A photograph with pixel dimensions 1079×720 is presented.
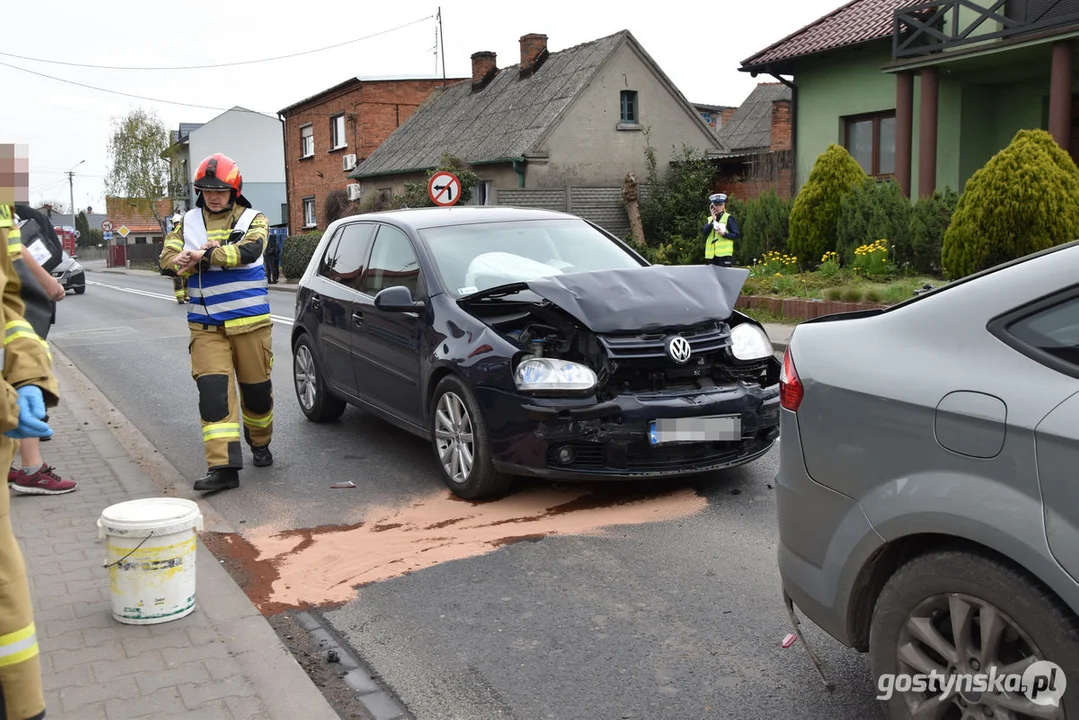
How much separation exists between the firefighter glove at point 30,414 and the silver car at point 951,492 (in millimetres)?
2236

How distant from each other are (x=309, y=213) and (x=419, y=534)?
38432 mm

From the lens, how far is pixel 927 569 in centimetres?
281

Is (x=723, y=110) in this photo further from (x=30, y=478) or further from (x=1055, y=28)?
(x=30, y=478)

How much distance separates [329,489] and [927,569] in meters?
4.41

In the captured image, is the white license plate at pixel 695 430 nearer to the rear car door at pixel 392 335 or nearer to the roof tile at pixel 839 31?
the rear car door at pixel 392 335

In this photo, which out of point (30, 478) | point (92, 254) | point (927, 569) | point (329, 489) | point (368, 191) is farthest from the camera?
point (92, 254)

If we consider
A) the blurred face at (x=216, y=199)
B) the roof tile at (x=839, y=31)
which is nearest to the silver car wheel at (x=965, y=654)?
the blurred face at (x=216, y=199)

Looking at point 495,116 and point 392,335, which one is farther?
point 495,116

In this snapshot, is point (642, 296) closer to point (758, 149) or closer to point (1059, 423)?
point (1059, 423)

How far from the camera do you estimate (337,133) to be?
4041cm

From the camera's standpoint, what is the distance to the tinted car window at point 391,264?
6768 millimetres

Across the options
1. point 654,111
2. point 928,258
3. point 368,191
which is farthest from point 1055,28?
point 368,191

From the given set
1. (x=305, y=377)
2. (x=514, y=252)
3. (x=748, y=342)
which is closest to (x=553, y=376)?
(x=748, y=342)

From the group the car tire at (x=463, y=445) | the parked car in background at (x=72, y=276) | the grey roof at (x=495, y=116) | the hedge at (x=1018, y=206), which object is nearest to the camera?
the car tire at (x=463, y=445)
